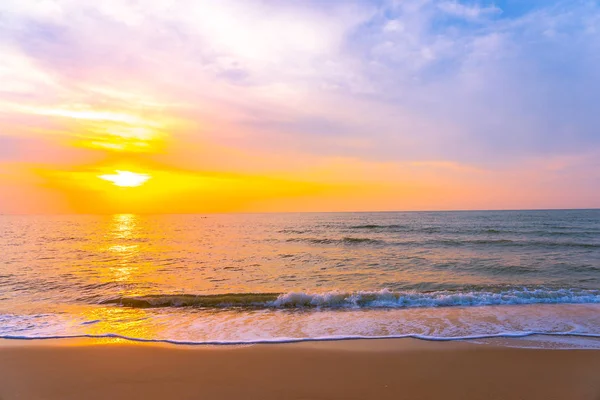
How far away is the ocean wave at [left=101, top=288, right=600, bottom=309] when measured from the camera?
37.4 ft

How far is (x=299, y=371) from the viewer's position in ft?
19.4

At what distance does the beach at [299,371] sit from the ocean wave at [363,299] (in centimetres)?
407

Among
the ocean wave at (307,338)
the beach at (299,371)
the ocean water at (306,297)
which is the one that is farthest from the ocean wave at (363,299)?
the beach at (299,371)

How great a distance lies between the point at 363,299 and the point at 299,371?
6.05 metres

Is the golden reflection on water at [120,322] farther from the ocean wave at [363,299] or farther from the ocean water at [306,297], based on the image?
the ocean wave at [363,299]

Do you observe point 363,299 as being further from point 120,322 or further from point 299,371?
point 120,322

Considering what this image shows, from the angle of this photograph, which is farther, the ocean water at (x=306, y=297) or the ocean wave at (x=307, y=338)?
the ocean water at (x=306, y=297)

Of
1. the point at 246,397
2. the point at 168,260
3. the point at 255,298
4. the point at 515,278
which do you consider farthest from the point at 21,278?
the point at 515,278

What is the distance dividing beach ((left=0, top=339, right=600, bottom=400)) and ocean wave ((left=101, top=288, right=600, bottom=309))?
4.07 m

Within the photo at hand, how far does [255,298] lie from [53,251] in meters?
21.9

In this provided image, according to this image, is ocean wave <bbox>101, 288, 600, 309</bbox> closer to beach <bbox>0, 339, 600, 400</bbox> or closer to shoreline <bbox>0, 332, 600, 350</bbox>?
shoreline <bbox>0, 332, 600, 350</bbox>

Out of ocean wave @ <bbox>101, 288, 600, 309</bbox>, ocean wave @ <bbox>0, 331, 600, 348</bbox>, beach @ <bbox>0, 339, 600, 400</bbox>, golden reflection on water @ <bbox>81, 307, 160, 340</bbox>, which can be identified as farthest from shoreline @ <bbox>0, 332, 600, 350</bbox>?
ocean wave @ <bbox>101, 288, 600, 309</bbox>

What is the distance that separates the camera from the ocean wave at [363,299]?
11.4 m

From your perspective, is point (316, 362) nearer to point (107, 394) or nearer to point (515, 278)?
point (107, 394)
